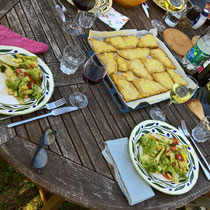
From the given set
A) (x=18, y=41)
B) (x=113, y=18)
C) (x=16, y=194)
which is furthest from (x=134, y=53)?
(x=16, y=194)

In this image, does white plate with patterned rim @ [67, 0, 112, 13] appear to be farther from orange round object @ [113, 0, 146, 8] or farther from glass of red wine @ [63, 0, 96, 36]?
glass of red wine @ [63, 0, 96, 36]

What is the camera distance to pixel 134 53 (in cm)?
186

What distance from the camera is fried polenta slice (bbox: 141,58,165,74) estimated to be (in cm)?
186

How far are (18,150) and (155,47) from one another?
56.5 inches

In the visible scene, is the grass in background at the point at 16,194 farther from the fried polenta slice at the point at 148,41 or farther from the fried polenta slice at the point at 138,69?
the fried polenta slice at the point at 148,41

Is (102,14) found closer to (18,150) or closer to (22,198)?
(18,150)

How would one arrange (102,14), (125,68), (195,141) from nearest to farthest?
(195,141), (125,68), (102,14)

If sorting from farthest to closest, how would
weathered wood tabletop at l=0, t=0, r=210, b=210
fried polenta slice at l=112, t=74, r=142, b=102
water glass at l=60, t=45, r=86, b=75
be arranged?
fried polenta slice at l=112, t=74, r=142, b=102 < water glass at l=60, t=45, r=86, b=75 < weathered wood tabletop at l=0, t=0, r=210, b=210

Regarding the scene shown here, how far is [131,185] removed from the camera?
1.19 metres

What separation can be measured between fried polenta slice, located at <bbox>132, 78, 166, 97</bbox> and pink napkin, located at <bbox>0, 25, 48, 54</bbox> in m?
0.70

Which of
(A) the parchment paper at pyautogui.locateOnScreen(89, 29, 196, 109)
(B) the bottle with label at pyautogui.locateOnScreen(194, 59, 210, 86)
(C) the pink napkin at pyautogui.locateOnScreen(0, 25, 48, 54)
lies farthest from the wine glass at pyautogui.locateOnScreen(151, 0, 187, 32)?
(C) the pink napkin at pyautogui.locateOnScreen(0, 25, 48, 54)

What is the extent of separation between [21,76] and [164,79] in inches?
43.4

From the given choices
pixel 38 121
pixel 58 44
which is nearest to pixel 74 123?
pixel 38 121

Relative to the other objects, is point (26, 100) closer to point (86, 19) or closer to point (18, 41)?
point (18, 41)
